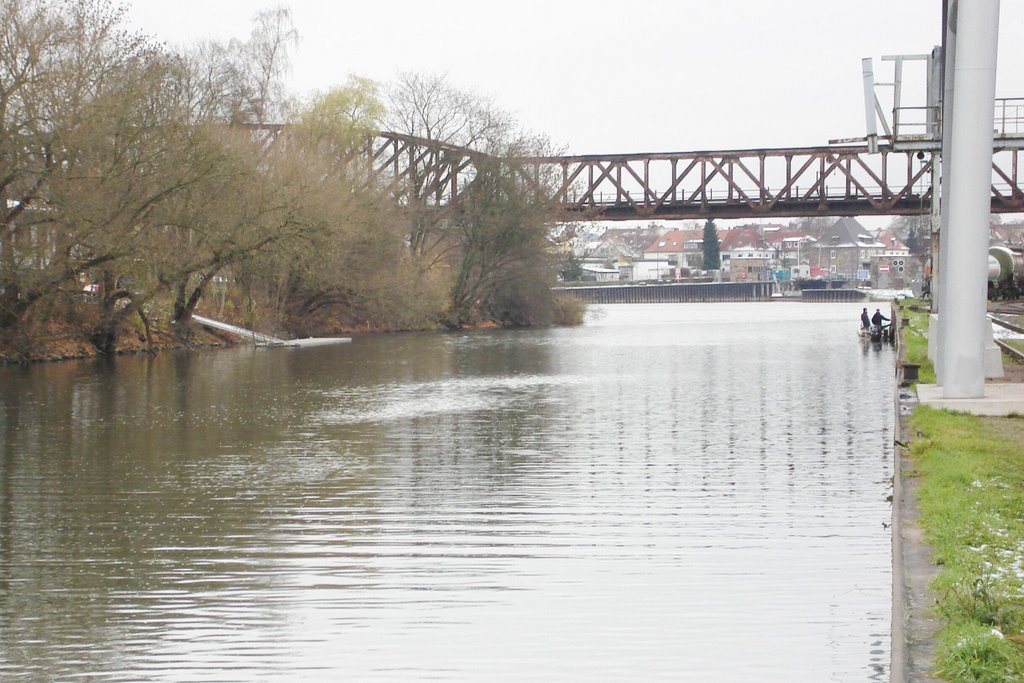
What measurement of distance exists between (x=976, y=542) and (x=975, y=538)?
0.10 metres

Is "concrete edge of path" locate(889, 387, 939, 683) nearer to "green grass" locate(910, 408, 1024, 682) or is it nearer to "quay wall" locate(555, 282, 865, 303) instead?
"green grass" locate(910, 408, 1024, 682)

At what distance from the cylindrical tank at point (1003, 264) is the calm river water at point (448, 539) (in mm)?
40838

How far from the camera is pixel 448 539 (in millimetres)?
12055

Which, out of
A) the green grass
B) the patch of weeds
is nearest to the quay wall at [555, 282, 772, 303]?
the green grass

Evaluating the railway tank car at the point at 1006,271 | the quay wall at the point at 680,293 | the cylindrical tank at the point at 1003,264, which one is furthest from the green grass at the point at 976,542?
the quay wall at the point at 680,293

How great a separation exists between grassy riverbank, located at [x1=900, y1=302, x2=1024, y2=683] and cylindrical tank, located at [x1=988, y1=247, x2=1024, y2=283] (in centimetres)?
5009

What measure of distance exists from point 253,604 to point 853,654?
416cm

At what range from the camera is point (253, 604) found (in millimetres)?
9625

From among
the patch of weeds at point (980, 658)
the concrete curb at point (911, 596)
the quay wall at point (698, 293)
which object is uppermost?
the patch of weeds at point (980, 658)

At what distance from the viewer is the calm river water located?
8.42 metres

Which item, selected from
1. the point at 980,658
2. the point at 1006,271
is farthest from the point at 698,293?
the point at 980,658

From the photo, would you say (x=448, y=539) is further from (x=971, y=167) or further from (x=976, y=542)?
(x=971, y=167)

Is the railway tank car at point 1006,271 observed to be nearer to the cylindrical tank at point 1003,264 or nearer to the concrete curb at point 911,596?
the cylindrical tank at point 1003,264

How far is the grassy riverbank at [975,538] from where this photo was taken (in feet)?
21.6
